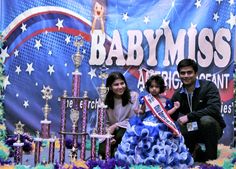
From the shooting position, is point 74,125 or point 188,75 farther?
point 188,75

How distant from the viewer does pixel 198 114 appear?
11.5 feet

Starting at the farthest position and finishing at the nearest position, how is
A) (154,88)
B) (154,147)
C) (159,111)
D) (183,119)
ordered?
Answer: (183,119)
(154,88)
(159,111)
(154,147)

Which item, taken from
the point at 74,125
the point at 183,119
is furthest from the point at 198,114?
the point at 74,125

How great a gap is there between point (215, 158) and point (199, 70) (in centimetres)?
86

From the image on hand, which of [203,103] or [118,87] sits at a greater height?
[118,87]

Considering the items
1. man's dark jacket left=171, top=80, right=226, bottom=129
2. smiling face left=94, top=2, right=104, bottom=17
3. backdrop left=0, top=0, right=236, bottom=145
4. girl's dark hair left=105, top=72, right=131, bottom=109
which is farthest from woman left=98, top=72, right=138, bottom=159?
smiling face left=94, top=2, right=104, bottom=17

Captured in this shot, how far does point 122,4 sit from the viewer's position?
4215 mm

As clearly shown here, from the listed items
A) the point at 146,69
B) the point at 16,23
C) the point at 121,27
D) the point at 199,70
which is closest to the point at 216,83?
the point at 199,70

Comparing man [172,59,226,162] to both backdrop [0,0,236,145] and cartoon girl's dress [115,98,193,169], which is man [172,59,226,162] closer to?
backdrop [0,0,236,145]

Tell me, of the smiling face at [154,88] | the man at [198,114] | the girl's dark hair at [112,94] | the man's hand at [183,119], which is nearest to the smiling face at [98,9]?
the girl's dark hair at [112,94]

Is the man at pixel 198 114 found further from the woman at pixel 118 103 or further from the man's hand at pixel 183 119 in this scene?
the woman at pixel 118 103

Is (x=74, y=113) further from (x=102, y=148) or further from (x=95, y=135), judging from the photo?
(x=102, y=148)

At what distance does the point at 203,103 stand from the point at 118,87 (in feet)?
2.14

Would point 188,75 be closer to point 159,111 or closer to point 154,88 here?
point 154,88
